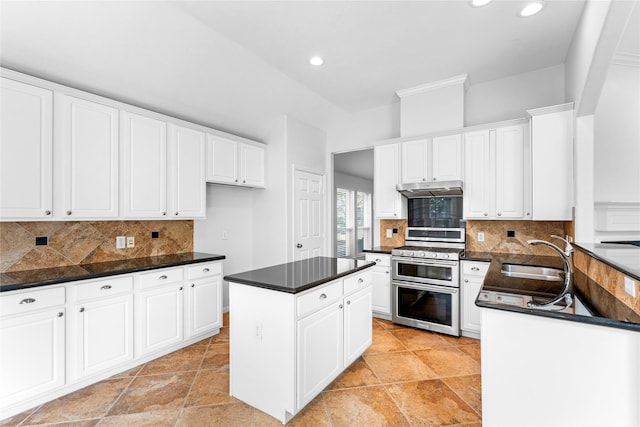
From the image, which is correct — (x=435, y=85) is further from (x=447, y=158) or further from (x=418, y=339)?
(x=418, y=339)

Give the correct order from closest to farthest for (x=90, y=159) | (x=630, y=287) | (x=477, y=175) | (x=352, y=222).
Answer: (x=630, y=287) < (x=90, y=159) < (x=477, y=175) < (x=352, y=222)

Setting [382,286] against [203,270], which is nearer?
[203,270]

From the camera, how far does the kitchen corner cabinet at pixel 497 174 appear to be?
3.25m

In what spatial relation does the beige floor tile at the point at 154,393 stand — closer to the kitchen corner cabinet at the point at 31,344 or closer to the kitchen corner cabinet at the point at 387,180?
the kitchen corner cabinet at the point at 31,344

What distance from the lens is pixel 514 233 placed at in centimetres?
360

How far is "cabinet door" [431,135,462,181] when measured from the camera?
359 cm

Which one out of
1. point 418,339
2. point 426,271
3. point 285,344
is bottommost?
point 418,339

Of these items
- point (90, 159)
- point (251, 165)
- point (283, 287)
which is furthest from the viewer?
point (251, 165)

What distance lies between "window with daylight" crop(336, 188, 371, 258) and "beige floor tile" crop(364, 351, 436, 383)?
4.24m

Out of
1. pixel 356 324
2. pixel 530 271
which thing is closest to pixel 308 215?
pixel 356 324

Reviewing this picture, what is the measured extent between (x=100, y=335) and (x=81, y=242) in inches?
36.9

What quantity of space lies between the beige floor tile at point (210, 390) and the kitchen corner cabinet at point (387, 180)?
2.68m

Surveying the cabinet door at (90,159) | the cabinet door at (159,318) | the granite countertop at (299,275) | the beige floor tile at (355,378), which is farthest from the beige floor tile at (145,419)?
the cabinet door at (90,159)

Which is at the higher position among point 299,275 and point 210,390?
point 299,275
